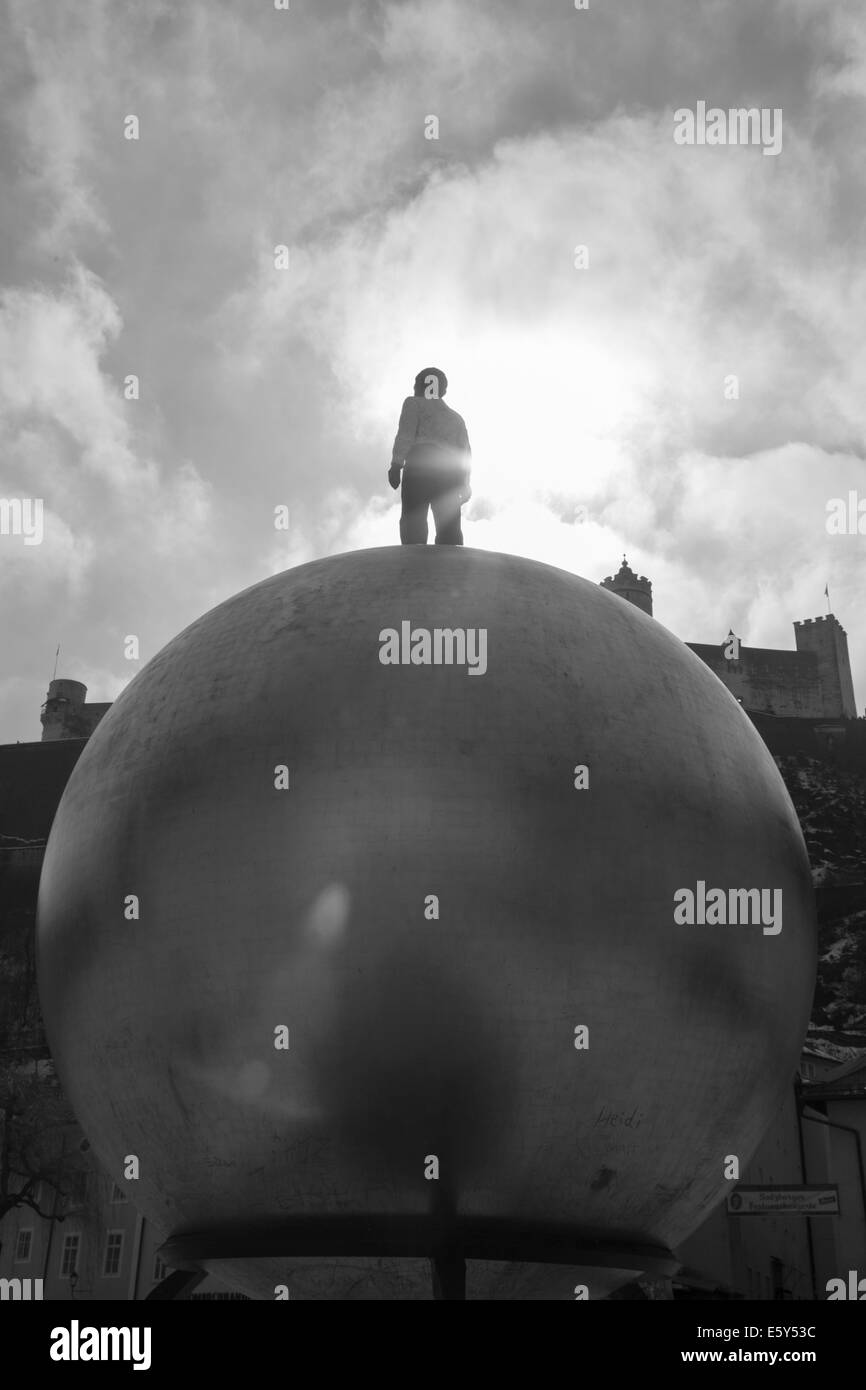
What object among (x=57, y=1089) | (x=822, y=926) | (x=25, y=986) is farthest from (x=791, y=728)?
(x=57, y=1089)

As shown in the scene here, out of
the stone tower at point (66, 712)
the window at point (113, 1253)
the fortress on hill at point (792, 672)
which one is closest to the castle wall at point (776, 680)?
the fortress on hill at point (792, 672)

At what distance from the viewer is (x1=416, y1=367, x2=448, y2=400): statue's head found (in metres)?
14.2

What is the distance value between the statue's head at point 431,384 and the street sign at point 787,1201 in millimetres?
16068

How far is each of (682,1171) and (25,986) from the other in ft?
228

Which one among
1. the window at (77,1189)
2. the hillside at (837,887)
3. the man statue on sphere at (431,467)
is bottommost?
the window at (77,1189)

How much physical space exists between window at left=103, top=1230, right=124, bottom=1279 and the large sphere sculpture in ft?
130

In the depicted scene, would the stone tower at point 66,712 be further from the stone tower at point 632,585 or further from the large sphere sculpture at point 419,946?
the large sphere sculpture at point 419,946

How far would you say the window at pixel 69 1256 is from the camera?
4762cm

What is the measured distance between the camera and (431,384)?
46.7ft

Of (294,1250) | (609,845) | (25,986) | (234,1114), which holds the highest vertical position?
(25,986)

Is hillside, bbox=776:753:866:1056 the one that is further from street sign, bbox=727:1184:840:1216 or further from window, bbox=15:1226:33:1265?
street sign, bbox=727:1184:840:1216

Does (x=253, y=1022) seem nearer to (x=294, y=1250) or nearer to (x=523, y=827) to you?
(x=294, y=1250)

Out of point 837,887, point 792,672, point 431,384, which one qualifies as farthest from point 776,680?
point 431,384

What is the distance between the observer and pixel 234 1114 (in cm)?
1009
